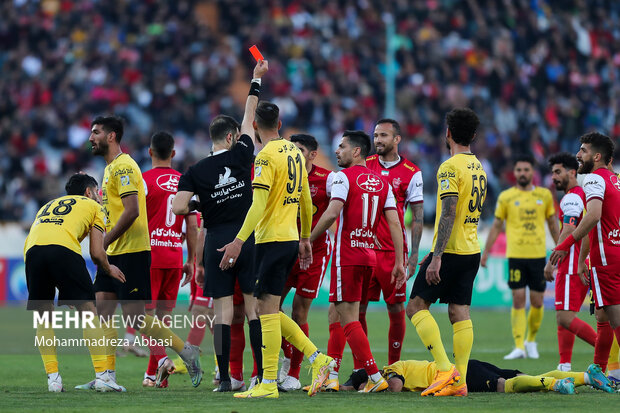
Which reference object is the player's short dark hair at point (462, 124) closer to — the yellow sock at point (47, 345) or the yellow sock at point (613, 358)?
the yellow sock at point (613, 358)

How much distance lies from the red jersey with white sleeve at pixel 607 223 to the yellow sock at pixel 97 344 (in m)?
5.10

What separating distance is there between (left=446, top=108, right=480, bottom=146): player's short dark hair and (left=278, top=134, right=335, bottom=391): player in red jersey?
149 cm

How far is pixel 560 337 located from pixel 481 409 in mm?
4113

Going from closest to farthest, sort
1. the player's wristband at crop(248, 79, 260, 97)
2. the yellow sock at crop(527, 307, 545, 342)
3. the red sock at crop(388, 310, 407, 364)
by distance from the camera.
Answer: the player's wristband at crop(248, 79, 260, 97) < the red sock at crop(388, 310, 407, 364) < the yellow sock at crop(527, 307, 545, 342)

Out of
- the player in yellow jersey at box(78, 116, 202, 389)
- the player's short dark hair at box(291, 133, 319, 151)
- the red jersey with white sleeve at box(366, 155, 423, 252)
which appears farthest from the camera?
the red jersey with white sleeve at box(366, 155, 423, 252)

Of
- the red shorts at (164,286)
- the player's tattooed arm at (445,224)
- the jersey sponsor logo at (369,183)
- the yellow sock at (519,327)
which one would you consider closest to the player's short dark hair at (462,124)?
the player's tattooed arm at (445,224)

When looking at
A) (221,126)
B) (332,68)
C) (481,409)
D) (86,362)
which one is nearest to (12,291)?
(86,362)

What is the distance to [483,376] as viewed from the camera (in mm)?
9758

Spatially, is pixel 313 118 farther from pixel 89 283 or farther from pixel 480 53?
pixel 89 283

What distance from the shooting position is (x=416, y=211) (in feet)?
36.1

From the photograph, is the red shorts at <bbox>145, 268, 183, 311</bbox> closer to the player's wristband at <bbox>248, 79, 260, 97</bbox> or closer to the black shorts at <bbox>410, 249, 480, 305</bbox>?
the player's wristband at <bbox>248, 79, 260, 97</bbox>

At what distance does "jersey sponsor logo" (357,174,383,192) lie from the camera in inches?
394

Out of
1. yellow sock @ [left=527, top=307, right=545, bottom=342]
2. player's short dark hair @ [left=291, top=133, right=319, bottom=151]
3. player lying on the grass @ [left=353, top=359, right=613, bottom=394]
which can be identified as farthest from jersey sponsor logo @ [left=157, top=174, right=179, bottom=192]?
yellow sock @ [left=527, top=307, right=545, bottom=342]

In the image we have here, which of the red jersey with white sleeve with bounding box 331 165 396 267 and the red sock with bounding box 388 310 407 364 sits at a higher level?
the red jersey with white sleeve with bounding box 331 165 396 267
